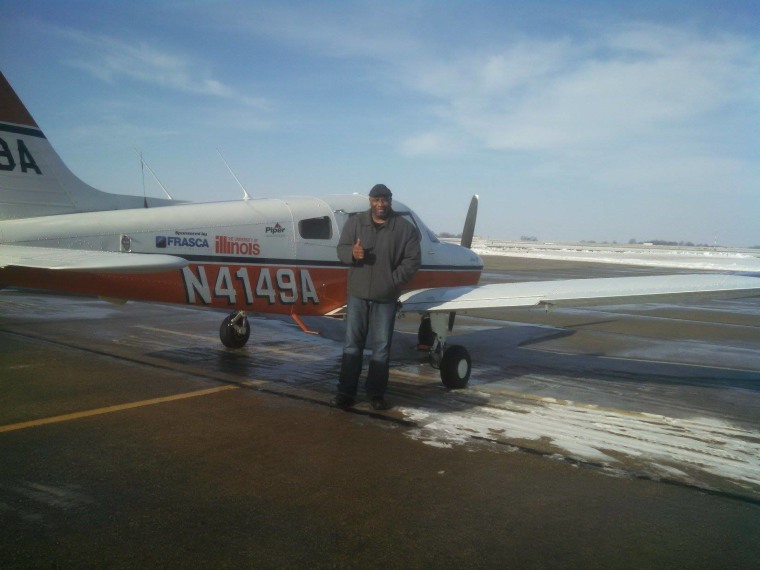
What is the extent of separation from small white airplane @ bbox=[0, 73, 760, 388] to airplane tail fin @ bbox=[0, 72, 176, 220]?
0.5 inches

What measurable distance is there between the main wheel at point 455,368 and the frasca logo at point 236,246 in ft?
8.88

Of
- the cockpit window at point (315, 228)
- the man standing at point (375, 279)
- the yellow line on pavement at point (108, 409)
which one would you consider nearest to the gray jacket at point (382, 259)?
the man standing at point (375, 279)

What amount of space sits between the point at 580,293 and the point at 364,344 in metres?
3.01

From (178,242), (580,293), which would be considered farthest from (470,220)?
(178,242)

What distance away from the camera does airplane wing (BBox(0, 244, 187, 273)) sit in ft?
17.6

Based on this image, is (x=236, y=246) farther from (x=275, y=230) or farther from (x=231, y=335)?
(x=231, y=335)

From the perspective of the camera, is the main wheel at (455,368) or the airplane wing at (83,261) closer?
the airplane wing at (83,261)

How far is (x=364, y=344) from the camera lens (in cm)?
617

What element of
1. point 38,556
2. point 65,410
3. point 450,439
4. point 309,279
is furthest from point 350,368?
point 38,556

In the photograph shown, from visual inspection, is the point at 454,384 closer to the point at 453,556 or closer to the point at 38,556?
the point at 453,556

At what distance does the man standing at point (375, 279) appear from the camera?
6.07m

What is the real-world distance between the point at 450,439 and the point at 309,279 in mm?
3402

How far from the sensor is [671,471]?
15.4 ft

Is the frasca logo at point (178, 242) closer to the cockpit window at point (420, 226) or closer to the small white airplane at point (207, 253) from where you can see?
the small white airplane at point (207, 253)
